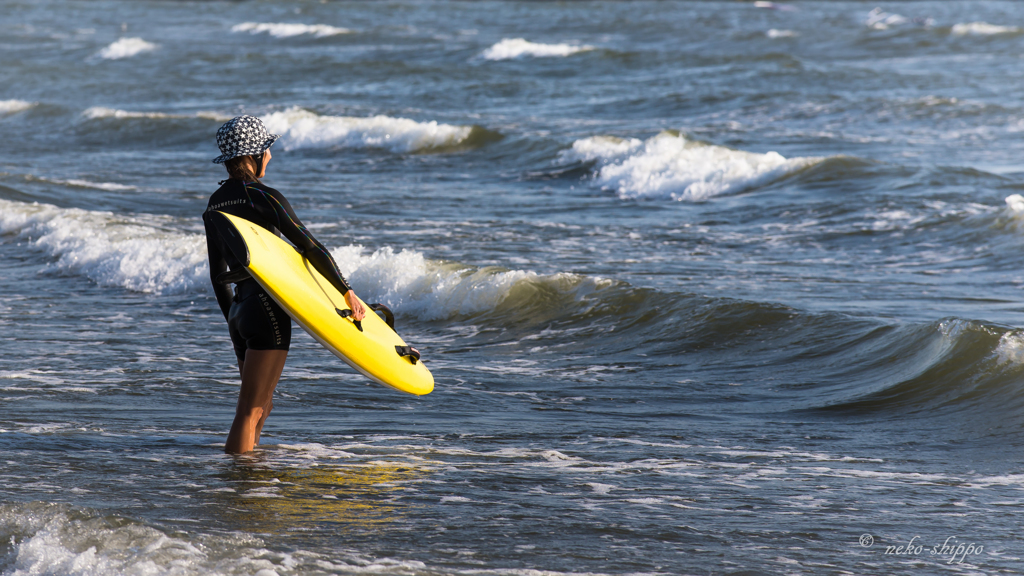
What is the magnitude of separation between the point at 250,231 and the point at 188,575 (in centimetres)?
150

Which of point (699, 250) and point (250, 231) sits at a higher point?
point (250, 231)

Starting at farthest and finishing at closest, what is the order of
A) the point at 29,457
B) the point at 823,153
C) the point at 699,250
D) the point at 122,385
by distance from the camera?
the point at 823,153 → the point at 699,250 → the point at 122,385 → the point at 29,457

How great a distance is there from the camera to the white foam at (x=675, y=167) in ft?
49.8

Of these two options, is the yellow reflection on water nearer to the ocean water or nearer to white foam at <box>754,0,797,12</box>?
the ocean water

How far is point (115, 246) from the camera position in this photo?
10672mm

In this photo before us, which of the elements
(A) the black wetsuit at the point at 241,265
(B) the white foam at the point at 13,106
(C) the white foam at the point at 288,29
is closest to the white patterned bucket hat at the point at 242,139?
(A) the black wetsuit at the point at 241,265

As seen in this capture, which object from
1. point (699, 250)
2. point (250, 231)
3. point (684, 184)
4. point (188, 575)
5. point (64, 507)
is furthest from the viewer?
point (684, 184)

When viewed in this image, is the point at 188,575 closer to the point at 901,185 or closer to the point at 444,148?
the point at 901,185

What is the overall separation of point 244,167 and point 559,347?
399 cm

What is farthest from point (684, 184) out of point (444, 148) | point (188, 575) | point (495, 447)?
point (188, 575)

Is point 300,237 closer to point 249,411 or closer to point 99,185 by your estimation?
point 249,411

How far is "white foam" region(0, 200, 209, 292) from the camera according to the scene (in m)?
9.89

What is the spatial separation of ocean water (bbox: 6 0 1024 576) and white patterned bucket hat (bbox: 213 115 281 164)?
1434 millimetres

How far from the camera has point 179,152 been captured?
19.7 metres
